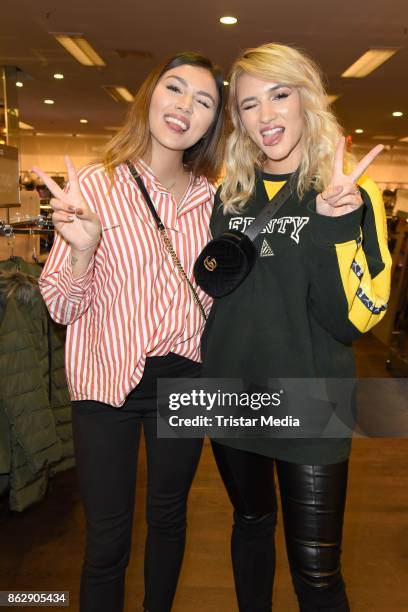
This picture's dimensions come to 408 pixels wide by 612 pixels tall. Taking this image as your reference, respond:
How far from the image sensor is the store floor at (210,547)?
2.00 m

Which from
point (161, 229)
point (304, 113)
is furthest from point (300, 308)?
point (304, 113)

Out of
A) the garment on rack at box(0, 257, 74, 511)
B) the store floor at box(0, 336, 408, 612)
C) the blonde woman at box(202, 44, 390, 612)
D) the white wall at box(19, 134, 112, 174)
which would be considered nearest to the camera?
the blonde woman at box(202, 44, 390, 612)

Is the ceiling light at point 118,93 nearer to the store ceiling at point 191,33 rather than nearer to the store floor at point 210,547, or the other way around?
the store ceiling at point 191,33

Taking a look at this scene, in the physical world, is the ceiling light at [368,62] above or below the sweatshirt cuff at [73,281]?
above

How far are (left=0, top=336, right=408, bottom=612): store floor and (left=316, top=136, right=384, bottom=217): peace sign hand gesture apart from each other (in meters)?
1.45

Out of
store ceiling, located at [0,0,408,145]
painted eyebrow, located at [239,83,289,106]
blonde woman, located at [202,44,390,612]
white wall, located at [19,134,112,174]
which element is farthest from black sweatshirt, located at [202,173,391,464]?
white wall, located at [19,134,112,174]

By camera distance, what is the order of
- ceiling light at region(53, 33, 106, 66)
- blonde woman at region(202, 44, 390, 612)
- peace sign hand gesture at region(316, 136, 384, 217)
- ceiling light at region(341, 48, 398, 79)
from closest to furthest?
peace sign hand gesture at region(316, 136, 384, 217) < blonde woman at region(202, 44, 390, 612) < ceiling light at region(53, 33, 106, 66) < ceiling light at region(341, 48, 398, 79)

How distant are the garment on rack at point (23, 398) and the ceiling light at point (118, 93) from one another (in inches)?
318

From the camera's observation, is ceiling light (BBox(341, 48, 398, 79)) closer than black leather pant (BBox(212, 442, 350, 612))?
No

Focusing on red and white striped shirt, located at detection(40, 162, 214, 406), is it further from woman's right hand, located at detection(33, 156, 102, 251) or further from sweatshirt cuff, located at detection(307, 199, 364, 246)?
sweatshirt cuff, located at detection(307, 199, 364, 246)

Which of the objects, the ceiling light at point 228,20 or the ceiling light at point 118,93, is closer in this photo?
the ceiling light at point 228,20

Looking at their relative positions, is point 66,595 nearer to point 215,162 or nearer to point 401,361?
point 215,162

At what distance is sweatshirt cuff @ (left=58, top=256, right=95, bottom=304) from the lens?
131 centimetres

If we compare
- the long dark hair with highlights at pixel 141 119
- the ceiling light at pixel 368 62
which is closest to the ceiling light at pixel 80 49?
the ceiling light at pixel 368 62
